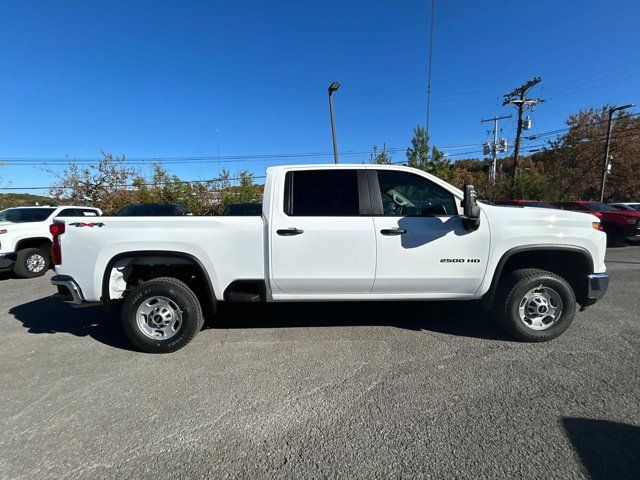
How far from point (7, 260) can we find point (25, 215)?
159 centimetres

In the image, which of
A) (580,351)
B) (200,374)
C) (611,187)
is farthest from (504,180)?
(200,374)

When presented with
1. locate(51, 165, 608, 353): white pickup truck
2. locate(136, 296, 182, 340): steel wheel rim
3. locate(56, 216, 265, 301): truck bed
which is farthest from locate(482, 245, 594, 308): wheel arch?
locate(136, 296, 182, 340): steel wheel rim

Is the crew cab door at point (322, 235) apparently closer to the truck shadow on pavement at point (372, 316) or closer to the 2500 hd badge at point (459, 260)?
the 2500 hd badge at point (459, 260)

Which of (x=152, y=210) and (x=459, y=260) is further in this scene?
(x=152, y=210)

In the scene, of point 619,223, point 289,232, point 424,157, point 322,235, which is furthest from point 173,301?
point 424,157

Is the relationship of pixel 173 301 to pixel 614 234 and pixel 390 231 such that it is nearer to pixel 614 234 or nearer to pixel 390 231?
pixel 390 231

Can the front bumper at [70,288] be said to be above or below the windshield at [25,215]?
below

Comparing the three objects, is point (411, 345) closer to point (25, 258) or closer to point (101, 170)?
point (25, 258)

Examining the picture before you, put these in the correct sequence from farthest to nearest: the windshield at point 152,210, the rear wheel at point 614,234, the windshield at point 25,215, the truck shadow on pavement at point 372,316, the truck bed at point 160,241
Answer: the rear wheel at point 614,234 < the windshield at point 152,210 < the windshield at point 25,215 < the truck shadow on pavement at point 372,316 < the truck bed at point 160,241

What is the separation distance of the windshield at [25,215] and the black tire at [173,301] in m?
7.10

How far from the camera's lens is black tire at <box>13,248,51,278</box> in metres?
7.85

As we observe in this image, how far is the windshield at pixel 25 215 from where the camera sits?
8547mm

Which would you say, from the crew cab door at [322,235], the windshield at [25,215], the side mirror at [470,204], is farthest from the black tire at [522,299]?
the windshield at [25,215]

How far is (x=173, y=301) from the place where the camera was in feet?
11.9
